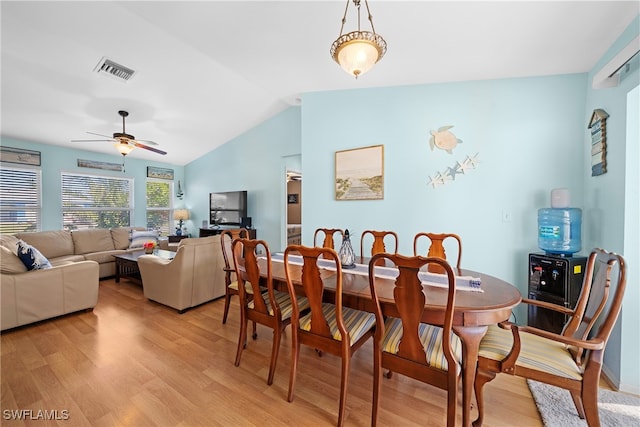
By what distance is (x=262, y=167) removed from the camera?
530 centimetres

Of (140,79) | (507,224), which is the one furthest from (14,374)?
(507,224)

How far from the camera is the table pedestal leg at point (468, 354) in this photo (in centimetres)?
124

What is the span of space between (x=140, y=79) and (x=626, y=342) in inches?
217

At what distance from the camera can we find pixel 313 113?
361 centimetres

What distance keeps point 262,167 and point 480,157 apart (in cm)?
396

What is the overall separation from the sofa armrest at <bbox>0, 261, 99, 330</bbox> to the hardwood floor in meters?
0.18

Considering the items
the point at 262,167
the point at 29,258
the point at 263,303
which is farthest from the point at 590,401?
the point at 262,167

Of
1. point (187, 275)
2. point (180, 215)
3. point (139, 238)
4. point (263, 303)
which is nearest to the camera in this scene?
point (263, 303)

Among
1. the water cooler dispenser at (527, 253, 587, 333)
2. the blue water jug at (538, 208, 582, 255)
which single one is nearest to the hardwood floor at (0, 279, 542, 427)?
the water cooler dispenser at (527, 253, 587, 333)

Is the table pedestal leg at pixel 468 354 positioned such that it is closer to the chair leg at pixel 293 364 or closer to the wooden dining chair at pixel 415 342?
the wooden dining chair at pixel 415 342

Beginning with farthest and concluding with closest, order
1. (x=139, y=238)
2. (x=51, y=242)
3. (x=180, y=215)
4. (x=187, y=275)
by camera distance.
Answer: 1. (x=180, y=215)
2. (x=139, y=238)
3. (x=51, y=242)
4. (x=187, y=275)

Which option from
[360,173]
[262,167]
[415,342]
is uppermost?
→ [262,167]

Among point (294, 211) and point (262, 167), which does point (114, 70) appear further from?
point (294, 211)

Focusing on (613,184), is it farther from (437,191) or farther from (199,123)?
(199,123)
